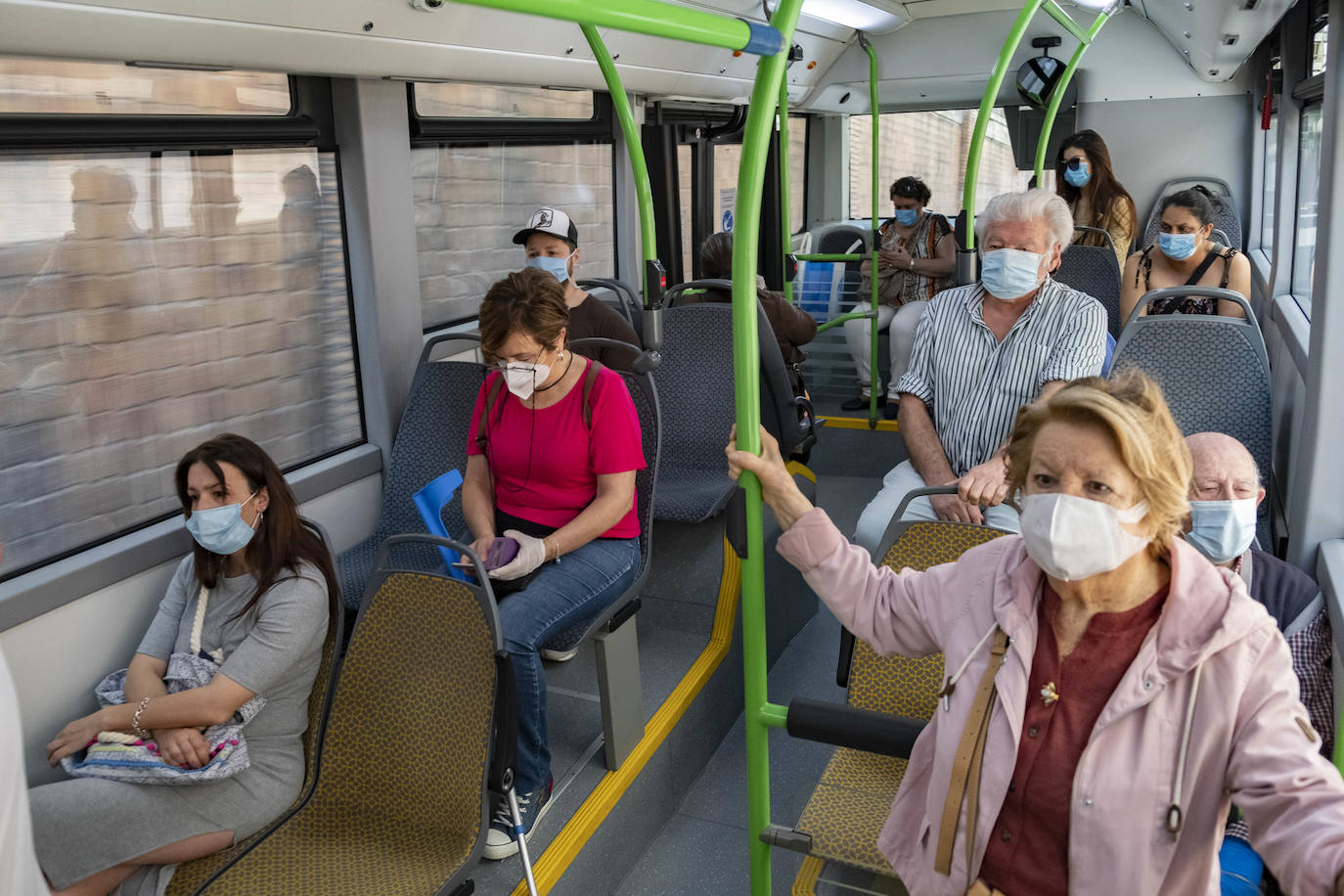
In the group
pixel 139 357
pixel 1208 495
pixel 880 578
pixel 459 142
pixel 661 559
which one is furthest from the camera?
pixel 459 142

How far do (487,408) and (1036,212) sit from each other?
173 cm

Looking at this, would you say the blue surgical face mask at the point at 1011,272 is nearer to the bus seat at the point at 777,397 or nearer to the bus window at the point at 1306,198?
the bus seat at the point at 777,397

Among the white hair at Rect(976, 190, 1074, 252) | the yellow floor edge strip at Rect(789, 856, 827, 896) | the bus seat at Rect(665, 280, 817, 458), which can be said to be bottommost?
the yellow floor edge strip at Rect(789, 856, 827, 896)

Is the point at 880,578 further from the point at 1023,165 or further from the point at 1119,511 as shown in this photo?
the point at 1023,165

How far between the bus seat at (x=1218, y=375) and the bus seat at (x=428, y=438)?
2.16 meters

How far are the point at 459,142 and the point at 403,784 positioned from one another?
2.88m

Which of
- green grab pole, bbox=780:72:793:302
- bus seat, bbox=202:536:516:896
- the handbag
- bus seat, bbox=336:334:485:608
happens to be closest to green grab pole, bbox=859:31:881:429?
green grab pole, bbox=780:72:793:302

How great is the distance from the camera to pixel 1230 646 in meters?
1.39

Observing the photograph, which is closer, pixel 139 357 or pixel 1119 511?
pixel 1119 511

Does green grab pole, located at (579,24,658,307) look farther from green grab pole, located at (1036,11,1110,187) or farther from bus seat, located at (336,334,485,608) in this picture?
green grab pole, located at (1036,11,1110,187)

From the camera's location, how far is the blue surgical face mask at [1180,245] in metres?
4.56

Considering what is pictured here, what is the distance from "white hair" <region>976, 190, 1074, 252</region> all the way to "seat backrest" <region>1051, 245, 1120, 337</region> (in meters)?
2.09

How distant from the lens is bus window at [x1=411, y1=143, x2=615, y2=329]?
14.4ft

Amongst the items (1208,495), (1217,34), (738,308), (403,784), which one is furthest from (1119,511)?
(1217,34)
